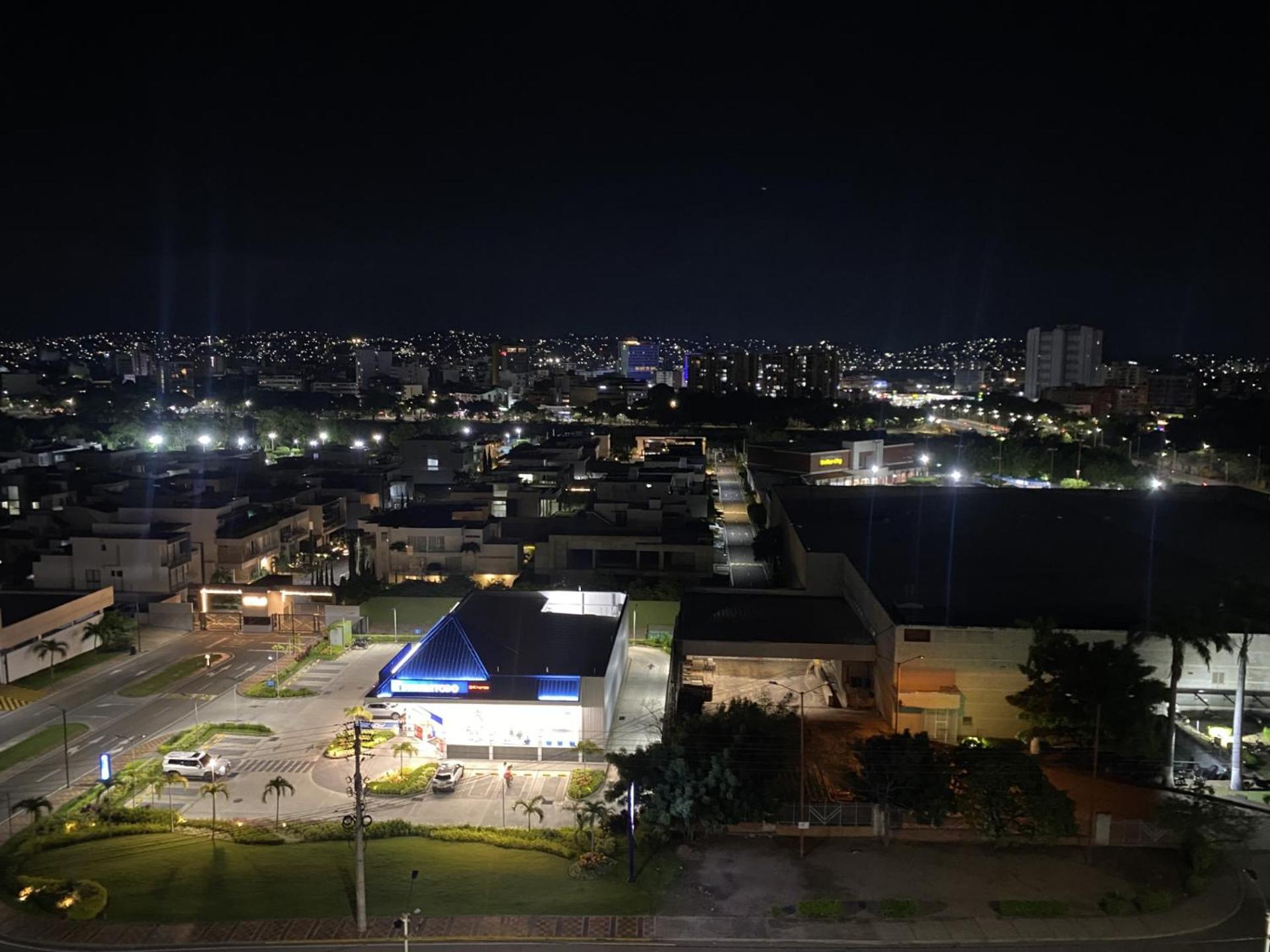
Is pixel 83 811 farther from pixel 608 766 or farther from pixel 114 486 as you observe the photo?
pixel 114 486

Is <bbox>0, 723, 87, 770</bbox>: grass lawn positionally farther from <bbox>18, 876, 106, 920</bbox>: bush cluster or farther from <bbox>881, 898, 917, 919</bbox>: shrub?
<bbox>881, 898, 917, 919</bbox>: shrub

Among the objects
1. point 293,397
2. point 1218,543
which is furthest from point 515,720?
point 293,397

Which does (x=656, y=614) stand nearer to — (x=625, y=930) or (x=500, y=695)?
(x=500, y=695)

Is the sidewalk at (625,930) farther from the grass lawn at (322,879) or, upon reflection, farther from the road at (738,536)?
the road at (738,536)

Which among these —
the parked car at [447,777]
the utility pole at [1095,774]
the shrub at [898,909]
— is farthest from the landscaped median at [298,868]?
the utility pole at [1095,774]

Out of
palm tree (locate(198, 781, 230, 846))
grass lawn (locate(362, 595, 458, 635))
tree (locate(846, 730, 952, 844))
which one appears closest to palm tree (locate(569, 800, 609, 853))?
tree (locate(846, 730, 952, 844))

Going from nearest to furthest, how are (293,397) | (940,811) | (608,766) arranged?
(940,811)
(608,766)
(293,397)

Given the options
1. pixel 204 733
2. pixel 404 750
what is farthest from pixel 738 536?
pixel 204 733

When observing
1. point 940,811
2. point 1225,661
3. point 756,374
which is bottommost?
point 940,811
